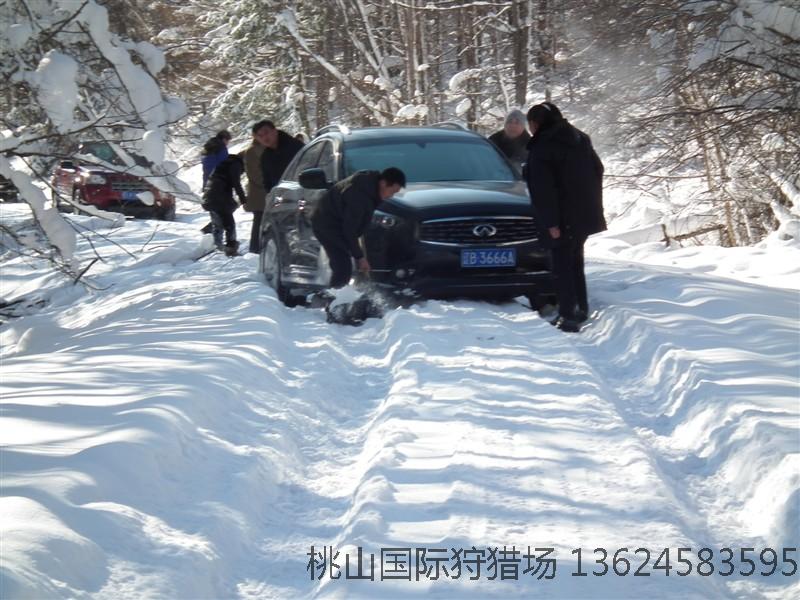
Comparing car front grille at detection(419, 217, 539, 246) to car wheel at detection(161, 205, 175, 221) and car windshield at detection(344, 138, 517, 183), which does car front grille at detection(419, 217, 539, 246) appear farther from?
car wheel at detection(161, 205, 175, 221)

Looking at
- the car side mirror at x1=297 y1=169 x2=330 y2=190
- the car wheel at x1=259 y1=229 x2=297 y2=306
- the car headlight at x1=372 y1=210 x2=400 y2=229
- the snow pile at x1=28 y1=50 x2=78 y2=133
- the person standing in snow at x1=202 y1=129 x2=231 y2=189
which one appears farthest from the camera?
the person standing in snow at x1=202 y1=129 x2=231 y2=189

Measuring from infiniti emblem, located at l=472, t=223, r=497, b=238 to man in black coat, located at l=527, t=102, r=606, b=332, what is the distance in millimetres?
660

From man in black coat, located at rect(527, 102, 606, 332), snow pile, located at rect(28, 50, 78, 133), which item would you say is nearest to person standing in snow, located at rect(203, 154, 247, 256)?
snow pile, located at rect(28, 50, 78, 133)

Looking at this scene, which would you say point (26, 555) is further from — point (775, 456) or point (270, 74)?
point (270, 74)

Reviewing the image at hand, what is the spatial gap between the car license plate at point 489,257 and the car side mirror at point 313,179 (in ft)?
5.60

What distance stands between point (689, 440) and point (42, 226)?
18.7 ft

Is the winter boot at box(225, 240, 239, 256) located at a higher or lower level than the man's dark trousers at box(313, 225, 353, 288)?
lower

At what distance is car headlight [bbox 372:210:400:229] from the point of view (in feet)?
30.2

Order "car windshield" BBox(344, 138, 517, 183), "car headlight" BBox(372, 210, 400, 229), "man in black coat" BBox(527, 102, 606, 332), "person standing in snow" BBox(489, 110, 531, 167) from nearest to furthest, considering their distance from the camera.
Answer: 1. "man in black coat" BBox(527, 102, 606, 332)
2. "car headlight" BBox(372, 210, 400, 229)
3. "car windshield" BBox(344, 138, 517, 183)
4. "person standing in snow" BBox(489, 110, 531, 167)

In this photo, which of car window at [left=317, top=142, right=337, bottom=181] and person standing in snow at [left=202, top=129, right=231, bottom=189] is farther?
person standing in snow at [left=202, top=129, right=231, bottom=189]

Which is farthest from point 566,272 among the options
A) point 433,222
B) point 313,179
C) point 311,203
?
point 311,203

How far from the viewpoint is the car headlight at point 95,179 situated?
22.6 meters

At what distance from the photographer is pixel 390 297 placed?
935cm

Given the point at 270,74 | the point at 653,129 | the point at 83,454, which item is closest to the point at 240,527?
the point at 83,454
